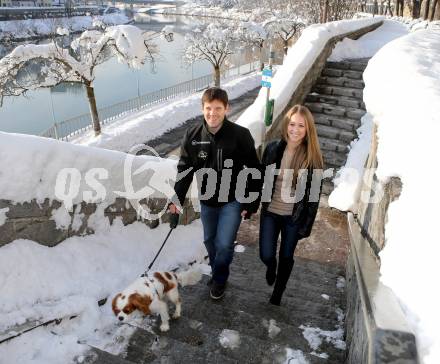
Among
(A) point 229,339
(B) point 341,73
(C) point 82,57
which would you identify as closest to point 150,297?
(A) point 229,339

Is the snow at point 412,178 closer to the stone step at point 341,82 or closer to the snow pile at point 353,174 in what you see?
the snow pile at point 353,174

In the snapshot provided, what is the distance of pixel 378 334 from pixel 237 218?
1.83m

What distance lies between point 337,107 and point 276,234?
226 inches

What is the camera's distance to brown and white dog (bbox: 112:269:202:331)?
3.09m

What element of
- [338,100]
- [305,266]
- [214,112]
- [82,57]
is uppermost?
[214,112]

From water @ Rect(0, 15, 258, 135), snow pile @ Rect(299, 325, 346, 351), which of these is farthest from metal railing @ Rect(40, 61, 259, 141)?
snow pile @ Rect(299, 325, 346, 351)

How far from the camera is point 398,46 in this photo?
647 cm

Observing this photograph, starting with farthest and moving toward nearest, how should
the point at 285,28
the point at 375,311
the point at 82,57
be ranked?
the point at 285,28 < the point at 82,57 < the point at 375,311

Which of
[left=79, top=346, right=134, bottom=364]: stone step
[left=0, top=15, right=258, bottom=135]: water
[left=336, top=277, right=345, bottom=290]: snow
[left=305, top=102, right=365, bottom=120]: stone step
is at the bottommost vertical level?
[left=0, top=15, right=258, bottom=135]: water

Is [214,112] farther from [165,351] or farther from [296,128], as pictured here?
[165,351]

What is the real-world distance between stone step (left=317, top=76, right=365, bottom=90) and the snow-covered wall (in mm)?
5959

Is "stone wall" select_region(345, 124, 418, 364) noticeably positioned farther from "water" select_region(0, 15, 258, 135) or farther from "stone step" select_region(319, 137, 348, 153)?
"water" select_region(0, 15, 258, 135)

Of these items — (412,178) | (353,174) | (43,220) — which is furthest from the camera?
(353,174)

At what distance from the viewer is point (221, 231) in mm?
3520
